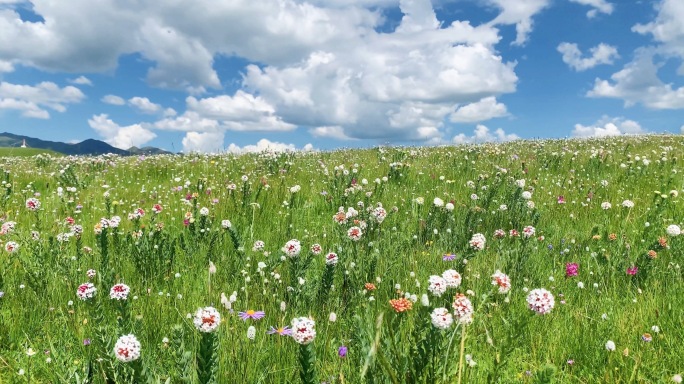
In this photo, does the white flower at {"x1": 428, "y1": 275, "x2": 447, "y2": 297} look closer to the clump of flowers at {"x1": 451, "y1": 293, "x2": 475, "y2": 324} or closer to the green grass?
the clump of flowers at {"x1": 451, "y1": 293, "x2": 475, "y2": 324}

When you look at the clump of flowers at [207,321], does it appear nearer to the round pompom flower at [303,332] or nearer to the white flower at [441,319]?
the round pompom flower at [303,332]

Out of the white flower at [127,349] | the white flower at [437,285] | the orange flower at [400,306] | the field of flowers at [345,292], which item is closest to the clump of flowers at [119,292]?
the field of flowers at [345,292]

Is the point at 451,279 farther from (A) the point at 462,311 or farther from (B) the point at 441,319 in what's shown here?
(B) the point at 441,319

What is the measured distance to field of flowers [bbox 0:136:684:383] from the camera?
7.98ft

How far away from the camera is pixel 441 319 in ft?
6.76

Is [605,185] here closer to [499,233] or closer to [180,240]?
[499,233]

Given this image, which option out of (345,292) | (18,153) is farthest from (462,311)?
(18,153)

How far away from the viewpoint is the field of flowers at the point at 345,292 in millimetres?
2432

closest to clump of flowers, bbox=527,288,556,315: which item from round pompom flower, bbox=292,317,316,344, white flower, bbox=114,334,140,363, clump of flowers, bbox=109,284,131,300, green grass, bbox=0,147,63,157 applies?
round pompom flower, bbox=292,317,316,344

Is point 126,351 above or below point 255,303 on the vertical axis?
above

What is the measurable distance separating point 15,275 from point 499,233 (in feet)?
17.1

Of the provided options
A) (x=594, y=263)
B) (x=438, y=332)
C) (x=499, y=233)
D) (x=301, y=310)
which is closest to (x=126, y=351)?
(x=438, y=332)

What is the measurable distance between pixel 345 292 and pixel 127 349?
2317mm

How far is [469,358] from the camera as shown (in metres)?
2.63
